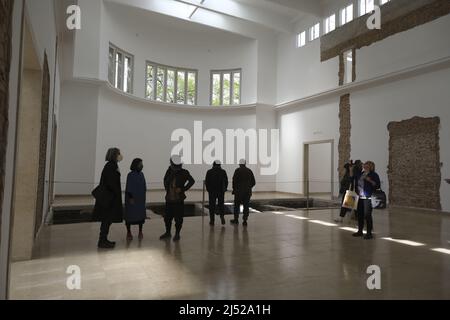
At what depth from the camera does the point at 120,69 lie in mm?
14898

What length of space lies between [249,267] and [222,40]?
51.3ft

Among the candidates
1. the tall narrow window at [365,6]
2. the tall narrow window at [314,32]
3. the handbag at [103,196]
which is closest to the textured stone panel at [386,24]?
the tall narrow window at [365,6]

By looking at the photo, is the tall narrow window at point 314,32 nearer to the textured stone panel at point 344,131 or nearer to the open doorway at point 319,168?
the textured stone panel at point 344,131

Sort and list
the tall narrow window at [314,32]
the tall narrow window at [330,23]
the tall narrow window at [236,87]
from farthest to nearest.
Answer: the tall narrow window at [236,87] → the tall narrow window at [314,32] → the tall narrow window at [330,23]

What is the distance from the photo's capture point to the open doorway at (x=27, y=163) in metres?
4.26

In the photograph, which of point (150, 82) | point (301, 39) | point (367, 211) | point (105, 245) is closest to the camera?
point (105, 245)

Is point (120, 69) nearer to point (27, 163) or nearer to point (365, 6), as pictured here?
point (365, 6)

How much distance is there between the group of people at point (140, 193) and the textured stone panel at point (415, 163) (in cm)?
636

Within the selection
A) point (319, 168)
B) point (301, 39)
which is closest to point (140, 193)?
point (301, 39)

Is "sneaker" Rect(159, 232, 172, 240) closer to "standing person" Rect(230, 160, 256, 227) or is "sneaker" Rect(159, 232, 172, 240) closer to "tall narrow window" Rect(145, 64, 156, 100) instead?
"standing person" Rect(230, 160, 256, 227)

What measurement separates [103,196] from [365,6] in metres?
12.4

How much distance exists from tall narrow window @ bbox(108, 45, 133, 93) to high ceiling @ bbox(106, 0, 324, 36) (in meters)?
2.30

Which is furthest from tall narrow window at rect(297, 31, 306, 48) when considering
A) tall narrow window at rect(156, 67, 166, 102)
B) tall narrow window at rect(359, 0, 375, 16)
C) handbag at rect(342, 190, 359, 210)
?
handbag at rect(342, 190, 359, 210)
